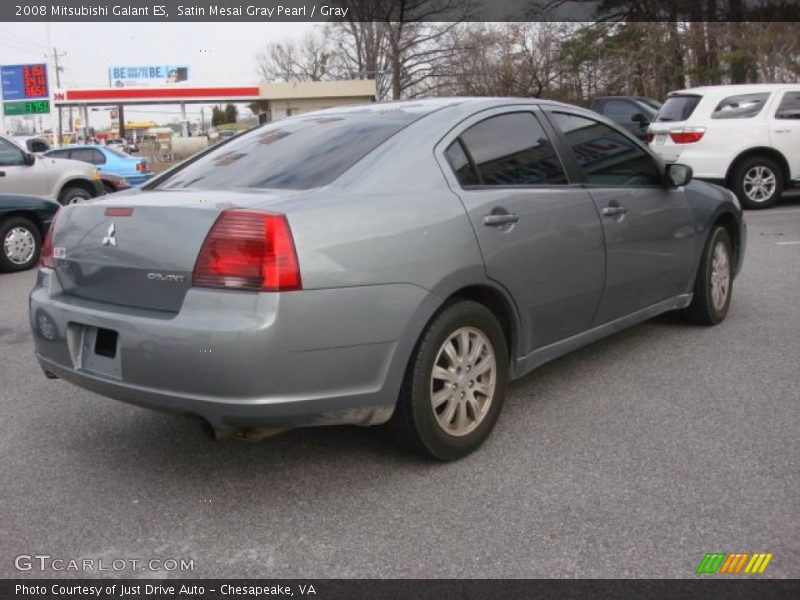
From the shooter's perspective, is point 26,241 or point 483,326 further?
point 26,241

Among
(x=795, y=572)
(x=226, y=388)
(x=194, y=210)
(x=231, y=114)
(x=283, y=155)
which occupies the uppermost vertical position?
(x=231, y=114)

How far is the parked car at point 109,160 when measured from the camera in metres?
18.6

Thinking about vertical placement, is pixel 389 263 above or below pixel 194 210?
below

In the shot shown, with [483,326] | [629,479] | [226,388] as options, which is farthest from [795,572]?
[226,388]

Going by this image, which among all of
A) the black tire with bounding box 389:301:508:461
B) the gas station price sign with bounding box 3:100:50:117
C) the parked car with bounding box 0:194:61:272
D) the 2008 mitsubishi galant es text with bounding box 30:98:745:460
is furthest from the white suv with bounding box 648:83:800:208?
the gas station price sign with bounding box 3:100:50:117

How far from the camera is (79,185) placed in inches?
514

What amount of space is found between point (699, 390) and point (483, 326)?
5.06ft

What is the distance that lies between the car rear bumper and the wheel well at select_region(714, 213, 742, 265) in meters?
3.32

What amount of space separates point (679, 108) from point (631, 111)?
16.2 ft

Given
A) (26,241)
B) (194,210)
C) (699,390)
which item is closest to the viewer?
(194,210)

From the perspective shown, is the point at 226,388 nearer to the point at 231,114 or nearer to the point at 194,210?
the point at 194,210

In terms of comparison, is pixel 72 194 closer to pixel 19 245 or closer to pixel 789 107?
pixel 19 245

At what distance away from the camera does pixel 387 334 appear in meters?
3.01

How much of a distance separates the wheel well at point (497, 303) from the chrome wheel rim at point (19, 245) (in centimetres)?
759
